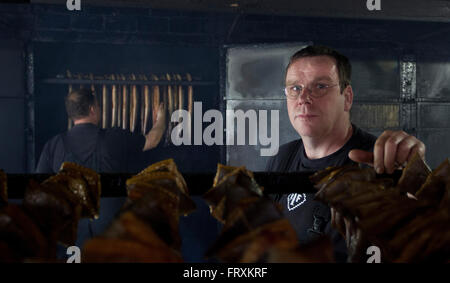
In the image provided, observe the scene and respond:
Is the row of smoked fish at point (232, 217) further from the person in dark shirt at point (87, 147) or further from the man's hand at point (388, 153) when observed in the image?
the person in dark shirt at point (87, 147)

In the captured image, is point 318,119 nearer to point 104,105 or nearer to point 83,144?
point 83,144

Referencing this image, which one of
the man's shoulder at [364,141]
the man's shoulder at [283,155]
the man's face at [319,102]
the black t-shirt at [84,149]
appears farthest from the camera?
the black t-shirt at [84,149]

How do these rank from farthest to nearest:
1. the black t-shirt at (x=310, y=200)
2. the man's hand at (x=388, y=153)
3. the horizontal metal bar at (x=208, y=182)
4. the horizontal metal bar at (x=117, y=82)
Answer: the horizontal metal bar at (x=117, y=82), the black t-shirt at (x=310, y=200), the man's hand at (x=388, y=153), the horizontal metal bar at (x=208, y=182)

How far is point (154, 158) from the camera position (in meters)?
4.82

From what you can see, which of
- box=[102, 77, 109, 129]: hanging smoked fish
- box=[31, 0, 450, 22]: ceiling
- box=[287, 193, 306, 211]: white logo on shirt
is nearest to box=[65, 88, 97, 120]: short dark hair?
box=[31, 0, 450, 22]: ceiling

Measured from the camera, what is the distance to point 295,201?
189 centimetres

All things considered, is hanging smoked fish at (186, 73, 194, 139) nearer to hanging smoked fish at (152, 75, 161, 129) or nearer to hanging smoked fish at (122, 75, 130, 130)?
hanging smoked fish at (152, 75, 161, 129)

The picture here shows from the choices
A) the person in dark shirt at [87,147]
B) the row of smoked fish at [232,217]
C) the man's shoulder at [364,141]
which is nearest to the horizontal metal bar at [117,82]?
the person in dark shirt at [87,147]

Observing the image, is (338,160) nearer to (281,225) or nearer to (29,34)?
(281,225)

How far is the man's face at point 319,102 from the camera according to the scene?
215cm

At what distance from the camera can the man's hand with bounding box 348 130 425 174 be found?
0.95 metres

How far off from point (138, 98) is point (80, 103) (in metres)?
1.78

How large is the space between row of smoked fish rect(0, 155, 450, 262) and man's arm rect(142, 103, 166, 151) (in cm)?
382

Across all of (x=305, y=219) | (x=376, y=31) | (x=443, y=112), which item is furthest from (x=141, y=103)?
(x=443, y=112)
